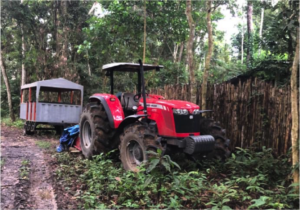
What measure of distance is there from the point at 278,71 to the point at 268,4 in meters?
2.04

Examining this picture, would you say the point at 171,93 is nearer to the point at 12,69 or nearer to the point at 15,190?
the point at 15,190

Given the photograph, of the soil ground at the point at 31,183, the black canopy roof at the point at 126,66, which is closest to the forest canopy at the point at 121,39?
the black canopy roof at the point at 126,66

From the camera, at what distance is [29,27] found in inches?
659

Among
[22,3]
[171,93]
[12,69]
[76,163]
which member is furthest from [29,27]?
[76,163]

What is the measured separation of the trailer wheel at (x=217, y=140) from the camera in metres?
5.27

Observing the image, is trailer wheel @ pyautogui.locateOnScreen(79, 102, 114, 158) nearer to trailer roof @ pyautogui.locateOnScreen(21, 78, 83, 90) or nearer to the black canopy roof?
the black canopy roof

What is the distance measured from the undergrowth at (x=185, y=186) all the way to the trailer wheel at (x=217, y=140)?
17cm

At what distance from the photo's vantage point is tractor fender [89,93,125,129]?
580 cm

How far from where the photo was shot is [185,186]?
402 cm

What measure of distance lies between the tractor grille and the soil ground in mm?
2117

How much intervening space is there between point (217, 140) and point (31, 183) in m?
3.35

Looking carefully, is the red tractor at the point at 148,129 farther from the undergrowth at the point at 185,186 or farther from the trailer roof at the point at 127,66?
the undergrowth at the point at 185,186

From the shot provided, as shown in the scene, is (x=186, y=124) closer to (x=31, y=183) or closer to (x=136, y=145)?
(x=136, y=145)

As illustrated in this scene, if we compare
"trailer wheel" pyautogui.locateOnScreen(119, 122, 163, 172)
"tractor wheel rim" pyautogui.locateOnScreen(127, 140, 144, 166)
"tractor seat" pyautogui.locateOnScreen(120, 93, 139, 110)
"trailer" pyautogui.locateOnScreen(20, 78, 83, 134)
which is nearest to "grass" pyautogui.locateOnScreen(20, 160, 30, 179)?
"trailer wheel" pyautogui.locateOnScreen(119, 122, 163, 172)
